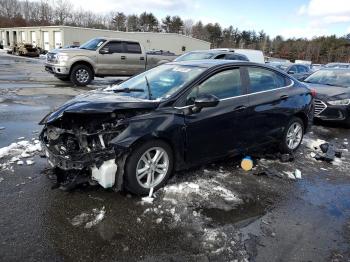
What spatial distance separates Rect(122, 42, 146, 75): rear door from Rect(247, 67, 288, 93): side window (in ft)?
33.5

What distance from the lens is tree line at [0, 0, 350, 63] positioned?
83.5m

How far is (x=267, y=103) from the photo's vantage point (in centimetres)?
568

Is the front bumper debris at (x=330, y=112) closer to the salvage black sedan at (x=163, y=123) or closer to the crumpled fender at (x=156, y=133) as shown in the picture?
the salvage black sedan at (x=163, y=123)

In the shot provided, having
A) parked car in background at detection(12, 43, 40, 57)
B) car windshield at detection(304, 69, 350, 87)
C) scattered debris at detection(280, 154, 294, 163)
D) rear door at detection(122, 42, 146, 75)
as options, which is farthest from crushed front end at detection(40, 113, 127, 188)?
parked car in background at detection(12, 43, 40, 57)

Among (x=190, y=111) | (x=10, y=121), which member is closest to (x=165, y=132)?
(x=190, y=111)

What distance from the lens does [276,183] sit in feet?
17.1

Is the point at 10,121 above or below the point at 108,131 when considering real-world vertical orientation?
below

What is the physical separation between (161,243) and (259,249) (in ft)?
3.11

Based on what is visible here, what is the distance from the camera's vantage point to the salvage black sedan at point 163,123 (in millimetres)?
4113

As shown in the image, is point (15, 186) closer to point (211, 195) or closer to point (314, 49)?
point (211, 195)

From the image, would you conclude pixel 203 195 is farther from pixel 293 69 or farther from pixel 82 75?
pixel 293 69

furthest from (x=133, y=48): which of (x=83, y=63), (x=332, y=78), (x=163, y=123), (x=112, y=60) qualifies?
(x=163, y=123)

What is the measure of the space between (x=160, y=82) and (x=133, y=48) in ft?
37.1

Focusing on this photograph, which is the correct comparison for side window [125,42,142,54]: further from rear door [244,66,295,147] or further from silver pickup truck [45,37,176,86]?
rear door [244,66,295,147]
